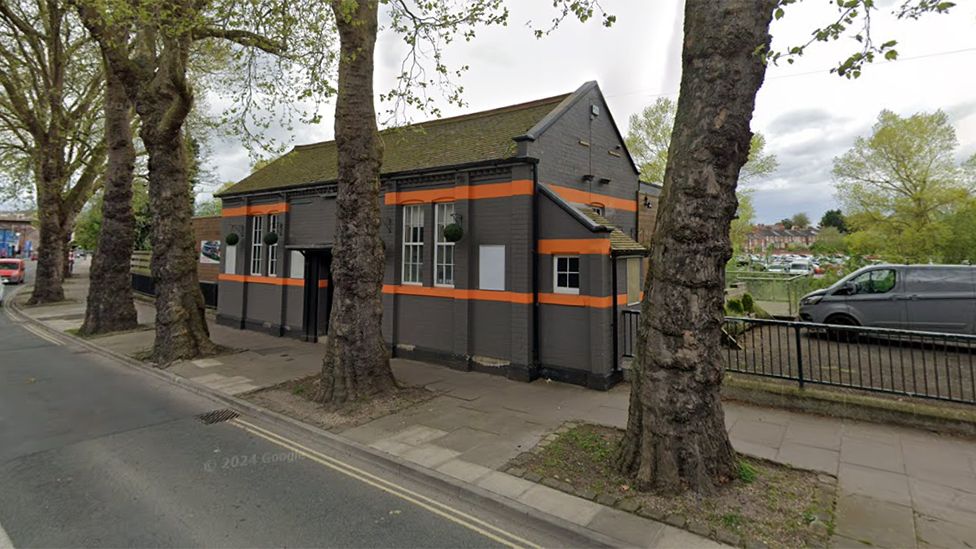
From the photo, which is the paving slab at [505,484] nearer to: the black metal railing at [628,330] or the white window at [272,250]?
the black metal railing at [628,330]

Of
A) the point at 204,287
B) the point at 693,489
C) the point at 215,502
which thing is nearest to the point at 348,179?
the point at 215,502

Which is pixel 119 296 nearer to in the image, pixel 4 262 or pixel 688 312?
pixel 688 312

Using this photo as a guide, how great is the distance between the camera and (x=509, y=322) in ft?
31.2

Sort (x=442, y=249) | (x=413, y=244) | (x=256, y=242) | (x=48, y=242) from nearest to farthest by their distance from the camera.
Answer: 1. (x=442, y=249)
2. (x=413, y=244)
3. (x=256, y=242)
4. (x=48, y=242)

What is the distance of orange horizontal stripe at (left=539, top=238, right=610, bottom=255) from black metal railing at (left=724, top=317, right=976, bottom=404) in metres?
2.58

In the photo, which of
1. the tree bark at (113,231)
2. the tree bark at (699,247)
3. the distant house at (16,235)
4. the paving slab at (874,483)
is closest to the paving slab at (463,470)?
the tree bark at (699,247)

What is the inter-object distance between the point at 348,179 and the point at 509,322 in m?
4.39

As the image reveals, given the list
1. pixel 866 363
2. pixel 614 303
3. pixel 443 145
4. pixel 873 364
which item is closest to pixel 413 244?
pixel 443 145

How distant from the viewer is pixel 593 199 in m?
11.9

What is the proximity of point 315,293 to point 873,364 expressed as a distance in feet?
46.4

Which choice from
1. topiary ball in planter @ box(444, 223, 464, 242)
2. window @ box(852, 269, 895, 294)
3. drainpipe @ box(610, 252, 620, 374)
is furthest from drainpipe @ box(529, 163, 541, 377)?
window @ box(852, 269, 895, 294)

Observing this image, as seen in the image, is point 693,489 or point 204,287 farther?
point 204,287

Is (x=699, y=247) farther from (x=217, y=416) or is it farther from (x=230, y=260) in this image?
(x=230, y=260)

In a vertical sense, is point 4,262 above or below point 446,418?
above
